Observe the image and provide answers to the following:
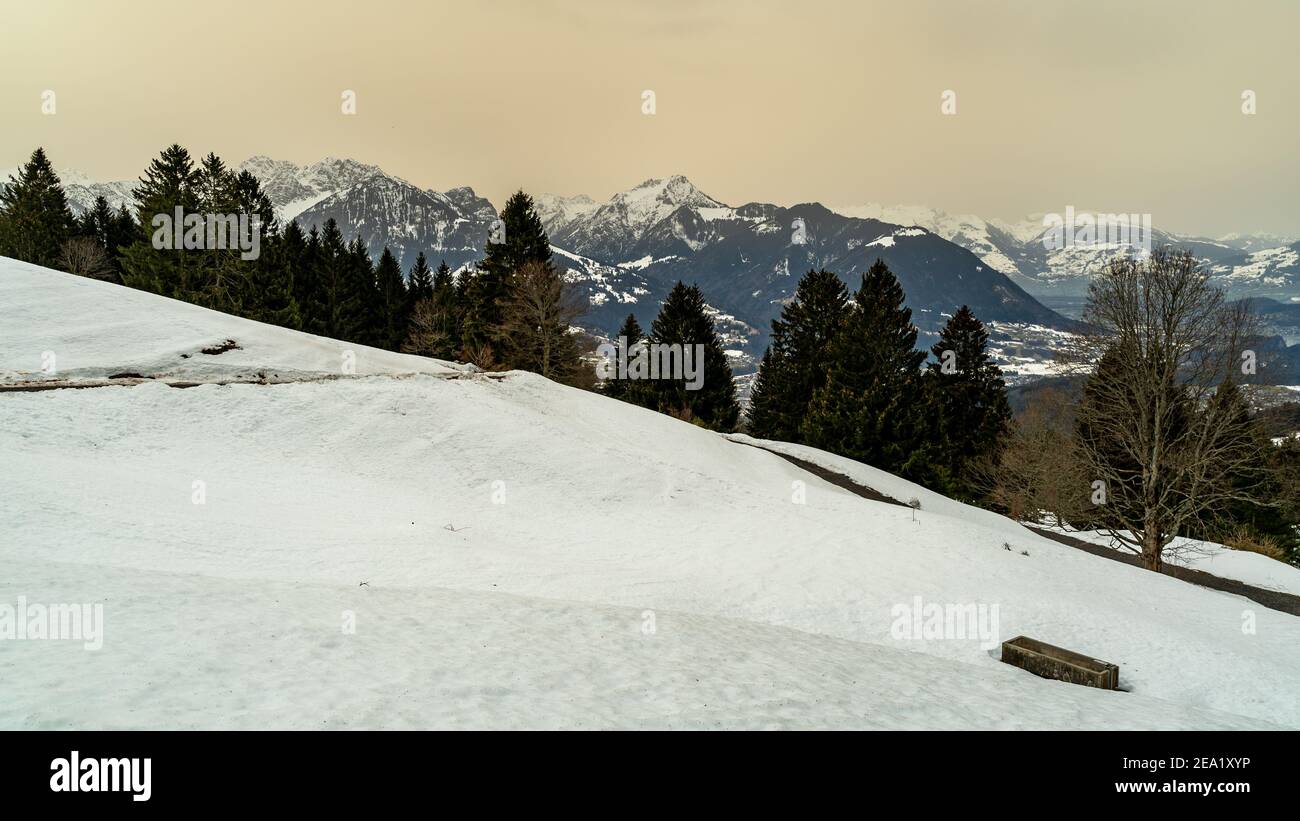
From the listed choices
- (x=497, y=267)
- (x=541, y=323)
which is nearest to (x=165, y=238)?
(x=497, y=267)

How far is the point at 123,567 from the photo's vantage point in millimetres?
10594

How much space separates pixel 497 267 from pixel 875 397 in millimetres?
31654

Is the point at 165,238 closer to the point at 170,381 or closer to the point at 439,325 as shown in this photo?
the point at 439,325

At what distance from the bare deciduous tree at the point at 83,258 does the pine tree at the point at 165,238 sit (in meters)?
5.40

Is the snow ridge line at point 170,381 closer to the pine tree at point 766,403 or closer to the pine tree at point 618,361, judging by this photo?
the pine tree at point 618,361

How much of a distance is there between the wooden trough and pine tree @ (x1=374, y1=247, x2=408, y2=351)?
68.4 meters

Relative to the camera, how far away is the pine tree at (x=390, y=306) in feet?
229

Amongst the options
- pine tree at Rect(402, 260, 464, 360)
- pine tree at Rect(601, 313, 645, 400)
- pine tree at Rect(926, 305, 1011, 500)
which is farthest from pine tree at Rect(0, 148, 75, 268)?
pine tree at Rect(926, 305, 1011, 500)

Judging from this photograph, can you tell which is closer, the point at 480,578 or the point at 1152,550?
the point at 480,578

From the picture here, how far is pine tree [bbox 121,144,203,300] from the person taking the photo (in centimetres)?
5103

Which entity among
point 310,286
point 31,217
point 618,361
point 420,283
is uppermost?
point 31,217

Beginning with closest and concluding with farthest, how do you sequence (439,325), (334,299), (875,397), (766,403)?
1. (875,397)
2. (766,403)
3. (439,325)
4. (334,299)

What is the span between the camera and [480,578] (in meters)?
14.2
